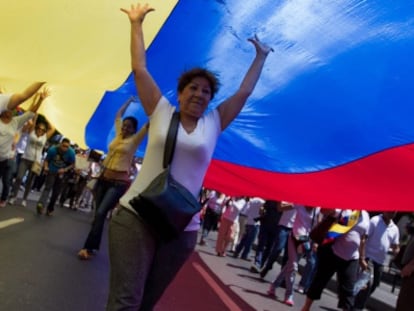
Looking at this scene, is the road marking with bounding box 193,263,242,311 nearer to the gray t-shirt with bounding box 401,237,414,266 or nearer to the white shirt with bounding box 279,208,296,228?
the white shirt with bounding box 279,208,296,228

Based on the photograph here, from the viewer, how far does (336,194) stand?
215 inches

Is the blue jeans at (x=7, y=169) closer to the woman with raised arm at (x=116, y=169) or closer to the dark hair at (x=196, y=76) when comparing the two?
the woman with raised arm at (x=116, y=169)

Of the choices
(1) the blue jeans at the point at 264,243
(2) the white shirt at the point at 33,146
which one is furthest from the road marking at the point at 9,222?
(1) the blue jeans at the point at 264,243

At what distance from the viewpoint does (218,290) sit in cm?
786

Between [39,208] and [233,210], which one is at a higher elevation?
[233,210]

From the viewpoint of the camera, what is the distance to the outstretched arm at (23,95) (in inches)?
186

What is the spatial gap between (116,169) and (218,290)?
263 centimetres

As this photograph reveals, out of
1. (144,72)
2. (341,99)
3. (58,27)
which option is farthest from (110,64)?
(144,72)

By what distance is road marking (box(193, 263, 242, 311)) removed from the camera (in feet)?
22.6

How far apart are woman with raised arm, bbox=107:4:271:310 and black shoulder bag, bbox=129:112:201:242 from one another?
5 cm

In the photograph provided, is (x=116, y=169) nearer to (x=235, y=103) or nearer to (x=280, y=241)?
(x=235, y=103)

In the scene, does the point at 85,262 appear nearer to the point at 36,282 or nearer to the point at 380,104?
the point at 36,282

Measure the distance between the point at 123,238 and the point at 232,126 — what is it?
268 centimetres

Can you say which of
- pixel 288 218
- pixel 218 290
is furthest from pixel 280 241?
pixel 218 290
